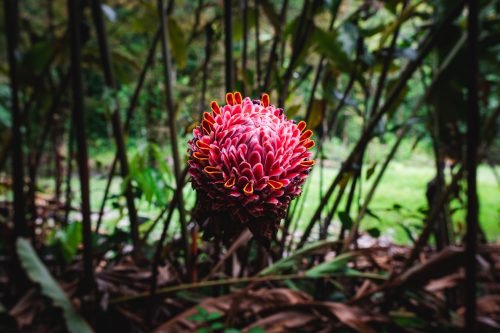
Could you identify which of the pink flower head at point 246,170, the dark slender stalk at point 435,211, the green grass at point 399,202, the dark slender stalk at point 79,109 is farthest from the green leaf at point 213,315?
the green grass at point 399,202

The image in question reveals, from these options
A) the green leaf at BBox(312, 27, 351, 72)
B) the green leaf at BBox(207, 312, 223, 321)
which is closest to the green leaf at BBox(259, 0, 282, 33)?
the green leaf at BBox(312, 27, 351, 72)

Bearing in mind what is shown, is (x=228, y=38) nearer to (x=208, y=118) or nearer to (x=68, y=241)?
(x=208, y=118)

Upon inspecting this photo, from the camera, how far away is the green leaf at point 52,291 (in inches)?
23.1

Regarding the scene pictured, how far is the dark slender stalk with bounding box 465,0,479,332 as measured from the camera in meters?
0.42

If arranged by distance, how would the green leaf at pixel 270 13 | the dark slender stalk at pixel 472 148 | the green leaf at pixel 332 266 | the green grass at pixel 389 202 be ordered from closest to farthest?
1. the dark slender stalk at pixel 472 148
2. the green leaf at pixel 332 266
3. the green leaf at pixel 270 13
4. the green grass at pixel 389 202

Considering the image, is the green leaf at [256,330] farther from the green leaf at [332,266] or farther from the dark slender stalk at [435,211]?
the dark slender stalk at [435,211]

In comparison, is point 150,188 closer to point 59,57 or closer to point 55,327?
point 55,327

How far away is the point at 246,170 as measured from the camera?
17 cm

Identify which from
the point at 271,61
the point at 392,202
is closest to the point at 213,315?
the point at 271,61

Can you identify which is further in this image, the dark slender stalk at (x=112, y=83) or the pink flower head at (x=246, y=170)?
the dark slender stalk at (x=112, y=83)

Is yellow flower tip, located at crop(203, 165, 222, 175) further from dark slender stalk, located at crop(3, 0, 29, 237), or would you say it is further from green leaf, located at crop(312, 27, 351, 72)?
dark slender stalk, located at crop(3, 0, 29, 237)

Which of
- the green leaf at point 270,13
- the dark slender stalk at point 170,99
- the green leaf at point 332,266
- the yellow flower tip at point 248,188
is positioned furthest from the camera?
the green leaf at point 270,13

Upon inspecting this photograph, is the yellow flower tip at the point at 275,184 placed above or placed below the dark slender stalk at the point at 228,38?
below

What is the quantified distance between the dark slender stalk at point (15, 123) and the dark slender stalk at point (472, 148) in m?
0.76
